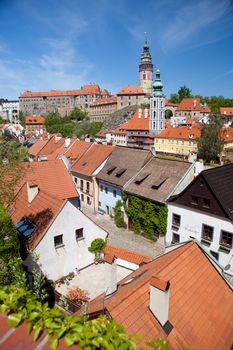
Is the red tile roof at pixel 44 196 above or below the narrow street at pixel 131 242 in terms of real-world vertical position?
above

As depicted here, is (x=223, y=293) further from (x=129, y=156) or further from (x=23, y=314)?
(x=129, y=156)

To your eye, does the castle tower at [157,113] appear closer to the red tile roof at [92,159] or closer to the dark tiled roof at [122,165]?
the red tile roof at [92,159]

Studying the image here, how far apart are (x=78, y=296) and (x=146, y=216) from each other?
1068 centimetres

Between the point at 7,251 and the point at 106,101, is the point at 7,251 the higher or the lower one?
the lower one

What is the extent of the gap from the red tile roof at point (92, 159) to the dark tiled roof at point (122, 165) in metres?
1.00

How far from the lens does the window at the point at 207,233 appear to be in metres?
18.5

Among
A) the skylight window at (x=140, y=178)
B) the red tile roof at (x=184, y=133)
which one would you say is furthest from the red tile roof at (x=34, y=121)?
the skylight window at (x=140, y=178)

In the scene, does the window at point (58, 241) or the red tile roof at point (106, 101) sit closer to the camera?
the window at point (58, 241)

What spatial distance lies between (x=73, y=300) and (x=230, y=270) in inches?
436

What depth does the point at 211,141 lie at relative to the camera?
53531 millimetres

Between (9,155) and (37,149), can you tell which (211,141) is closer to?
(37,149)

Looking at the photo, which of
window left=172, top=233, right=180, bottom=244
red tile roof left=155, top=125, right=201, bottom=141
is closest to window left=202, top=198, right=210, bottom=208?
window left=172, top=233, right=180, bottom=244

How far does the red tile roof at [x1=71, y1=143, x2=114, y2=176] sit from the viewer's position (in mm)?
31000

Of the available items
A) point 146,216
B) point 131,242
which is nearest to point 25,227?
point 131,242
